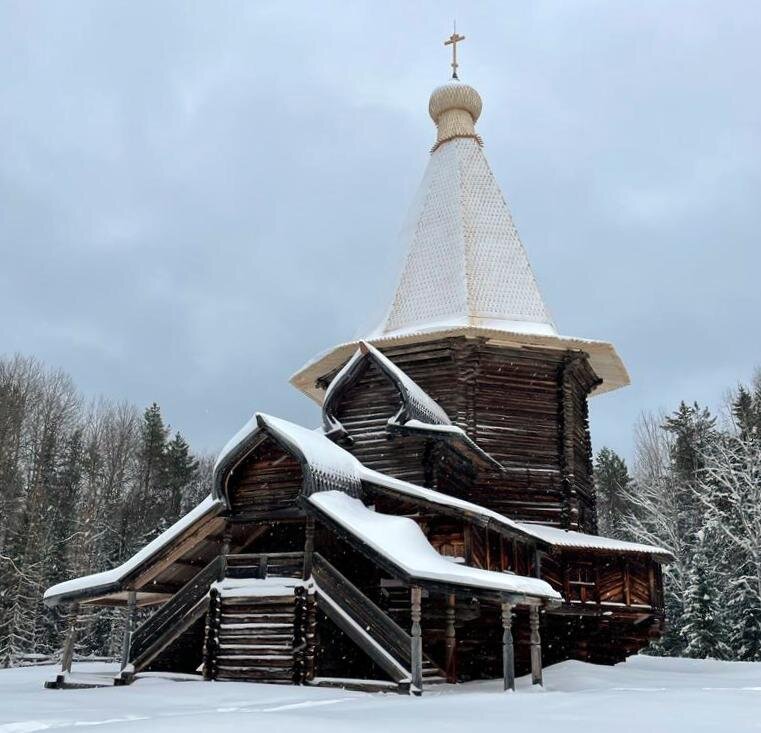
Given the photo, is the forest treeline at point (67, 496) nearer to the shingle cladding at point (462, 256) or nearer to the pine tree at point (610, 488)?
the shingle cladding at point (462, 256)

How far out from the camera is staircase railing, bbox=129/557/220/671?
13.9 m

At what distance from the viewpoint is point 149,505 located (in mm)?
37156

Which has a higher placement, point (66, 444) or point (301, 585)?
point (66, 444)

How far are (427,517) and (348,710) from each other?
624 centimetres

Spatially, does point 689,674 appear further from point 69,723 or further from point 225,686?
point 69,723

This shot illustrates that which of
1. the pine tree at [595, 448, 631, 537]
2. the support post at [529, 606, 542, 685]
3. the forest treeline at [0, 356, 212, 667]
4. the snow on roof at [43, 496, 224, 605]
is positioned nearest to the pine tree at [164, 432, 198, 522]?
the forest treeline at [0, 356, 212, 667]

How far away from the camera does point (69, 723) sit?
25.0 ft

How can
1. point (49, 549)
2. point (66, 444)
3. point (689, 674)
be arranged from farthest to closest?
point (66, 444) → point (49, 549) → point (689, 674)

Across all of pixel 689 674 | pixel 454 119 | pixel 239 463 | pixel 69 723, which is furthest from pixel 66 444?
pixel 69 723

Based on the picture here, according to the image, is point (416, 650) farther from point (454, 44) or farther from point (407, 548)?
point (454, 44)

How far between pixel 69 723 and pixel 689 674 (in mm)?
14746

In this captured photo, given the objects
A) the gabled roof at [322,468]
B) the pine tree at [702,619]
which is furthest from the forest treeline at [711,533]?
the gabled roof at [322,468]

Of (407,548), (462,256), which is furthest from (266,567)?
(462,256)

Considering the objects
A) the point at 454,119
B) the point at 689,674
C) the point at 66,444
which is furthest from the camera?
the point at 66,444
